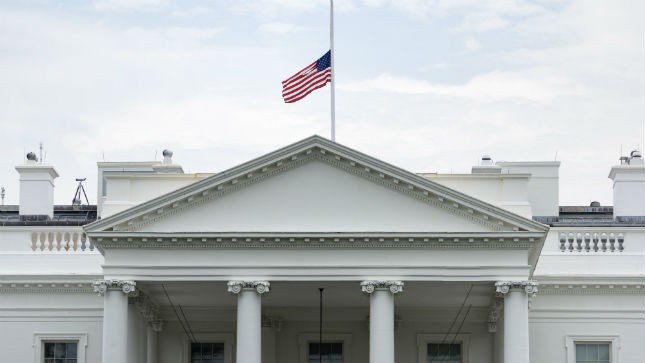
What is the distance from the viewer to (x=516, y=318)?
47.2 m

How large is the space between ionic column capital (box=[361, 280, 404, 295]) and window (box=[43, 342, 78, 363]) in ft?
33.2

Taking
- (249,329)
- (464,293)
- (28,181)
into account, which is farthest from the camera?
(28,181)

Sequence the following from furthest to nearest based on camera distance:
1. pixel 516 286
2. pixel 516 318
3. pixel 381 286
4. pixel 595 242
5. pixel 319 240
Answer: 1. pixel 595 242
2. pixel 319 240
3. pixel 381 286
4. pixel 516 286
5. pixel 516 318

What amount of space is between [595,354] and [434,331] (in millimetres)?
4676

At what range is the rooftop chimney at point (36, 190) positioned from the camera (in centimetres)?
5719

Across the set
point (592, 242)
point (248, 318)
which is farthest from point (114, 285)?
point (592, 242)

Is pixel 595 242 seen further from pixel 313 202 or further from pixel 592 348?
pixel 313 202

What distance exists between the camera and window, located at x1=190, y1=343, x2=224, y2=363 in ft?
177

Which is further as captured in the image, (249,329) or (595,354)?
(595,354)

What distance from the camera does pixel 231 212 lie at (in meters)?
48.0

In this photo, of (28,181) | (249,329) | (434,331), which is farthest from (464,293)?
(28,181)

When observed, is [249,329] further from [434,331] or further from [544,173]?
[544,173]

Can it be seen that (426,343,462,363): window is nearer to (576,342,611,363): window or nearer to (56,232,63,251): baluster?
(576,342,611,363): window

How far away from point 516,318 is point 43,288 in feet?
46.6
